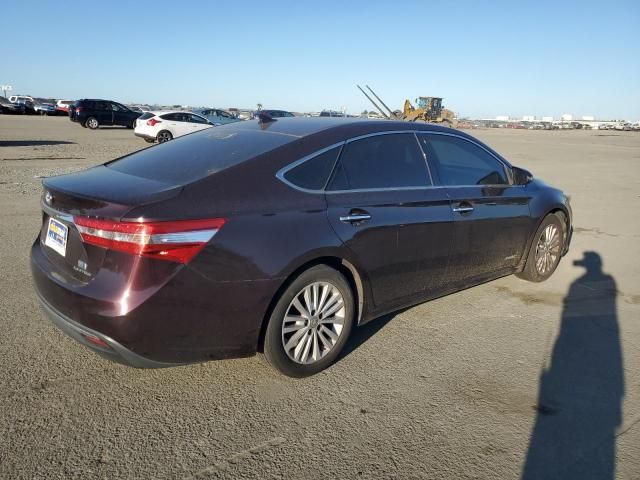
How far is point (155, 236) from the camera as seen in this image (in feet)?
8.30

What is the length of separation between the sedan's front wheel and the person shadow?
1277 millimetres

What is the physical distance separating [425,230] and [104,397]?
Answer: 7.84ft

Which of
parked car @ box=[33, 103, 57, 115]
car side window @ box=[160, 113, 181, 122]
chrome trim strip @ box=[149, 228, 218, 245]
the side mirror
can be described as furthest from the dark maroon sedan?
parked car @ box=[33, 103, 57, 115]

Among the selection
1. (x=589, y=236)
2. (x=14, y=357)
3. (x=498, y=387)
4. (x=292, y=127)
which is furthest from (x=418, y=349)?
(x=589, y=236)

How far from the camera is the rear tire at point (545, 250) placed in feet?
16.6

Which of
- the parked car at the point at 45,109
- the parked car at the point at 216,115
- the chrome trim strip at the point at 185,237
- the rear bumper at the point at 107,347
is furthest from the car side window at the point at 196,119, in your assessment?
the parked car at the point at 45,109

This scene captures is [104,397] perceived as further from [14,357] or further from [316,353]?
[316,353]

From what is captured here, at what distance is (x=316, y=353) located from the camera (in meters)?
3.23

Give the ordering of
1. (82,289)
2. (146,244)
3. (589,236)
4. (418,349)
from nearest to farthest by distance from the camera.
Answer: (146,244)
(82,289)
(418,349)
(589,236)

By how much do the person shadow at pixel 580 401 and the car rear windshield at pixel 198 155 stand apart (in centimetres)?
230

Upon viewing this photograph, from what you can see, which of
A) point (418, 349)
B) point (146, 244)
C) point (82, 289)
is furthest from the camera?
point (418, 349)

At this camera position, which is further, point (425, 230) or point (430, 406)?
point (425, 230)

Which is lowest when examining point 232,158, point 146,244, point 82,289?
point 82,289

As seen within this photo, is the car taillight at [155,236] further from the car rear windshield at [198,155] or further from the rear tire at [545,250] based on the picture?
the rear tire at [545,250]
